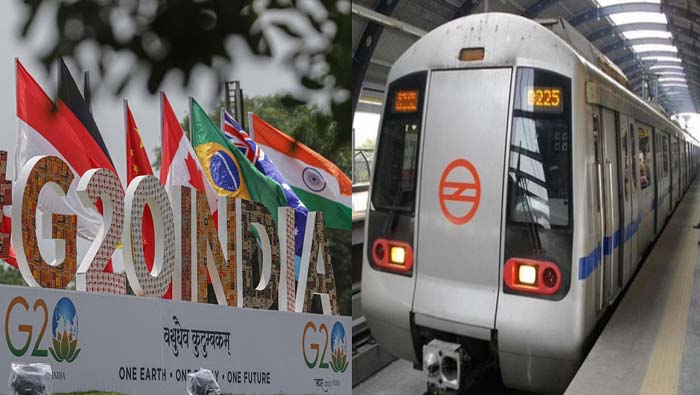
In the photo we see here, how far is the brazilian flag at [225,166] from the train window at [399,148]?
438 cm

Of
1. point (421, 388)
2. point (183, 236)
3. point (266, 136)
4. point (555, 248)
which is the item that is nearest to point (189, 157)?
point (183, 236)

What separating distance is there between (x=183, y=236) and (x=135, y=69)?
225 inches

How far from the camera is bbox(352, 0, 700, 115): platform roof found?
1354cm

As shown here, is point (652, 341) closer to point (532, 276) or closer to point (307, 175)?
point (532, 276)

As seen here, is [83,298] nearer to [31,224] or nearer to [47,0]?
[31,224]

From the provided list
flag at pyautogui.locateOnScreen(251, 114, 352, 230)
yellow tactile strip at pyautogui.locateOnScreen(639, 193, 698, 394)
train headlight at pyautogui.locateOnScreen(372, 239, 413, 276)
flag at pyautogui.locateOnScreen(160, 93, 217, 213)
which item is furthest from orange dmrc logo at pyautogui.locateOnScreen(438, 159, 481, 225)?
flag at pyautogui.locateOnScreen(251, 114, 352, 230)

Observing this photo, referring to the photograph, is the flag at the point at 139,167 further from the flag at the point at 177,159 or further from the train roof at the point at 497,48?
the train roof at the point at 497,48

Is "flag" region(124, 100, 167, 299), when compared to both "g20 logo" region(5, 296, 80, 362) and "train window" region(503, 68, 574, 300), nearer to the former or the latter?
"g20 logo" region(5, 296, 80, 362)

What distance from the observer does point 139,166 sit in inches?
359

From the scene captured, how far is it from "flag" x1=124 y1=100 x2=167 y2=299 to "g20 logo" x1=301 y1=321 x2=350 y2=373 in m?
2.21

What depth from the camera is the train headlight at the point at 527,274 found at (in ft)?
16.0

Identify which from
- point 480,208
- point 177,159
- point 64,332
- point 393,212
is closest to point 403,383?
point 393,212

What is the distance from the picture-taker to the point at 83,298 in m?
5.20

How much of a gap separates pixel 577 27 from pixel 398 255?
1662cm
